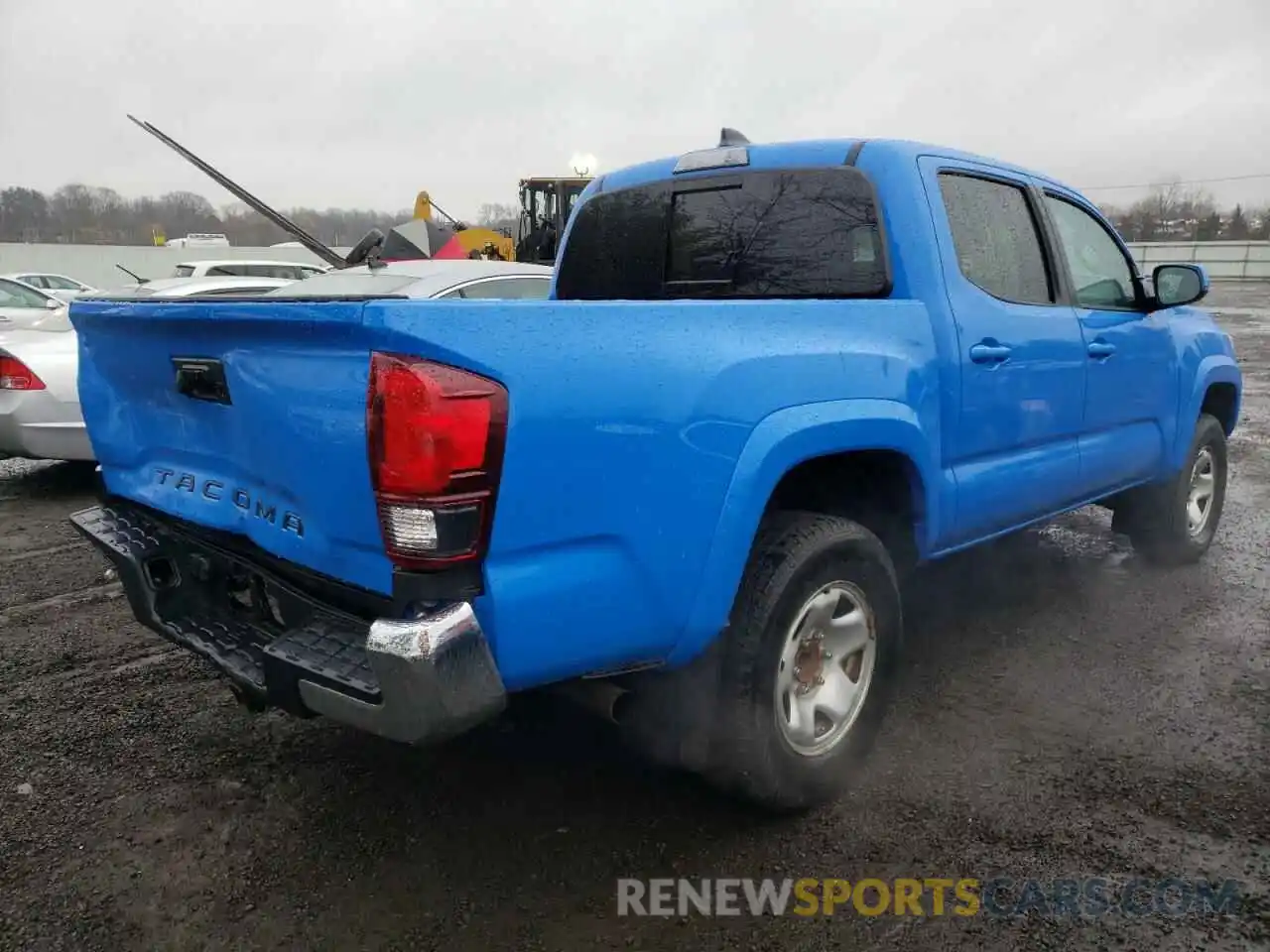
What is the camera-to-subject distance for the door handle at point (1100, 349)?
3.84 m

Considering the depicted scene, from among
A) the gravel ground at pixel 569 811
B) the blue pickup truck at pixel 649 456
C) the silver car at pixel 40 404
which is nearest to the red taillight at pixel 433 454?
the blue pickup truck at pixel 649 456

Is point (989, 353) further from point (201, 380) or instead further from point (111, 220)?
point (111, 220)

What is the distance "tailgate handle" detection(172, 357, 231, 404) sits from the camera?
229cm

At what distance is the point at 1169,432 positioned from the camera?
15.1 feet

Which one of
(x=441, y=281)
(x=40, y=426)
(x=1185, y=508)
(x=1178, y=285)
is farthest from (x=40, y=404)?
(x=1185, y=508)

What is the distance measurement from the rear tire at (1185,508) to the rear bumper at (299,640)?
416 centimetres

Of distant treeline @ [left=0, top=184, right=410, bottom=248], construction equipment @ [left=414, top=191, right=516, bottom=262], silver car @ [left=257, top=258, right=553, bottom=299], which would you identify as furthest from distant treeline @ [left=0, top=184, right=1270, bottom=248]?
silver car @ [left=257, top=258, right=553, bottom=299]

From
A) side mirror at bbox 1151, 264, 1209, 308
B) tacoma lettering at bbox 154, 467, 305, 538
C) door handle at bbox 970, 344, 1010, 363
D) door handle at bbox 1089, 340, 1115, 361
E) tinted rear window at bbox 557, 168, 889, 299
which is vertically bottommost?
tacoma lettering at bbox 154, 467, 305, 538

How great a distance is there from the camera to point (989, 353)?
10.5 ft

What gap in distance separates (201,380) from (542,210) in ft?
57.9

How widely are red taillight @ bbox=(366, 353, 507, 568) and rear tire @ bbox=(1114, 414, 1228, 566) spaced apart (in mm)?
4101

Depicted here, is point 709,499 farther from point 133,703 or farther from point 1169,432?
point 1169,432

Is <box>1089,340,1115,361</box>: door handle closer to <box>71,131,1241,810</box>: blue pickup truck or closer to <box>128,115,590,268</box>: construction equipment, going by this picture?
<box>71,131,1241,810</box>: blue pickup truck

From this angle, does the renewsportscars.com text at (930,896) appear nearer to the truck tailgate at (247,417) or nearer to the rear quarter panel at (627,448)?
the rear quarter panel at (627,448)
